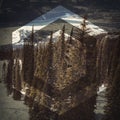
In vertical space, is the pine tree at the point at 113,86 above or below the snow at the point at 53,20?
below

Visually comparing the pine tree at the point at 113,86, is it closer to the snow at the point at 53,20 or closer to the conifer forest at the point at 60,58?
the conifer forest at the point at 60,58

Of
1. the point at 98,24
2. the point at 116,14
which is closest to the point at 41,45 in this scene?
the point at 98,24

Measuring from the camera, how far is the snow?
8.86 ft

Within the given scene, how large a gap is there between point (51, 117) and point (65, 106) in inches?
6.6

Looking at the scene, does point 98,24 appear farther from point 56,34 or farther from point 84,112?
point 84,112

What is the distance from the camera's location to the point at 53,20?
273 cm

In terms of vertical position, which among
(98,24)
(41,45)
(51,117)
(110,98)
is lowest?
(51,117)

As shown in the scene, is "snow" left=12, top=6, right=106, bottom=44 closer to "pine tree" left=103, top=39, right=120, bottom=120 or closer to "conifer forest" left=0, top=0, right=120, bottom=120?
"conifer forest" left=0, top=0, right=120, bottom=120

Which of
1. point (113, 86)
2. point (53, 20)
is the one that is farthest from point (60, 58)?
point (113, 86)

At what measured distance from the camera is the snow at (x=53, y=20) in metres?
2.70

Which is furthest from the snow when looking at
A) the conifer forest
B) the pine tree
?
the pine tree

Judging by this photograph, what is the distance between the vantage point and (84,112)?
2.81 metres

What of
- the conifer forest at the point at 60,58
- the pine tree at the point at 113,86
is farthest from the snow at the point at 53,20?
the pine tree at the point at 113,86

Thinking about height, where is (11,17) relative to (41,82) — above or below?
above
